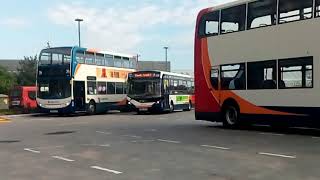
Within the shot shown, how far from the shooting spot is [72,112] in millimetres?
34344

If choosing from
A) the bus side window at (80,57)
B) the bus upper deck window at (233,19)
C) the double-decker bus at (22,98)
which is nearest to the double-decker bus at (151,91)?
the bus side window at (80,57)

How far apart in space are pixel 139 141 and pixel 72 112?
1905 cm

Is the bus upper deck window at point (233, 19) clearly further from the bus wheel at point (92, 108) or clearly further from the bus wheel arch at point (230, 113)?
the bus wheel at point (92, 108)

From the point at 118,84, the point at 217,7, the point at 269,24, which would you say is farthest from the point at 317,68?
the point at 118,84

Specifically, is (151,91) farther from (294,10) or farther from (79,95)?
(294,10)

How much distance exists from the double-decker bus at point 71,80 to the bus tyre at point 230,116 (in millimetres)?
15121

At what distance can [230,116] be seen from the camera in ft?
67.2

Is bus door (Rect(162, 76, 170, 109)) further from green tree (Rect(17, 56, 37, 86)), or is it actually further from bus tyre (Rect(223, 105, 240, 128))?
green tree (Rect(17, 56, 37, 86))

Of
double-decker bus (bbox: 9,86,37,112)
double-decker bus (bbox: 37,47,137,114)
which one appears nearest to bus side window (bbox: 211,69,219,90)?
double-decker bus (bbox: 37,47,137,114)

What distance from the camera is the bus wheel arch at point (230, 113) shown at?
19953mm

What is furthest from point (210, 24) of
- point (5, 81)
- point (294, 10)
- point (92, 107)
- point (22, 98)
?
point (5, 81)

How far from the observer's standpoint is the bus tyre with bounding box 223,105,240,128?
20.0 meters

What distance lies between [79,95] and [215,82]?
15.6 metres

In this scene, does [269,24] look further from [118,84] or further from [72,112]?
[118,84]
